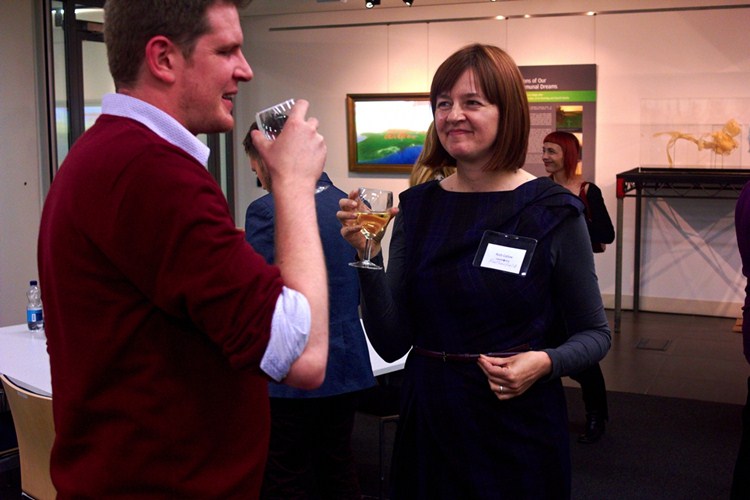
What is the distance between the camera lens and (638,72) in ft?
25.9

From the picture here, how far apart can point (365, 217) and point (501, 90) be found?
0.44 m

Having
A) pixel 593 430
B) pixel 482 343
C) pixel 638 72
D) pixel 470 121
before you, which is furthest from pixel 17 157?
pixel 482 343

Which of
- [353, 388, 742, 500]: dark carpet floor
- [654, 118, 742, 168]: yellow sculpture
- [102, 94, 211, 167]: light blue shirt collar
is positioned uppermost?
[654, 118, 742, 168]: yellow sculpture

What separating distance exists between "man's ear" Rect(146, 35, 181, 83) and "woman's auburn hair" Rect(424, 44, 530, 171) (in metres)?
0.84

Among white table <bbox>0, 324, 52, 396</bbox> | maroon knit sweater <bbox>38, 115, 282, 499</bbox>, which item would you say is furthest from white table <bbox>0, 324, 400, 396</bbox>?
maroon knit sweater <bbox>38, 115, 282, 499</bbox>

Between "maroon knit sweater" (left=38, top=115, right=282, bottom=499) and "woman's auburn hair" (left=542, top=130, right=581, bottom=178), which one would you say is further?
"woman's auburn hair" (left=542, top=130, right=581, bottom=178)

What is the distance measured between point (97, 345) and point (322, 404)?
70.0 inches

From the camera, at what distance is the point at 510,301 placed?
1774 mm

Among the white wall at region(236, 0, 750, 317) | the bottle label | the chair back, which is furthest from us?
the white wall at region(236, 0, 750, 317)

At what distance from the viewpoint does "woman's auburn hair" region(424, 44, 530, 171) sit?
185 centimetres

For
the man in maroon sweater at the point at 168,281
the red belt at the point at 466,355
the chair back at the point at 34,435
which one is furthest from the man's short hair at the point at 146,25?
the chair back at the point at 34,435

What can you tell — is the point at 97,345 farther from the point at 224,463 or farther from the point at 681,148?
the point at 681,148

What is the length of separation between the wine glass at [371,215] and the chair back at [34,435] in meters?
1.11

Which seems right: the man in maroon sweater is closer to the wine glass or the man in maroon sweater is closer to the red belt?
the wine glass
